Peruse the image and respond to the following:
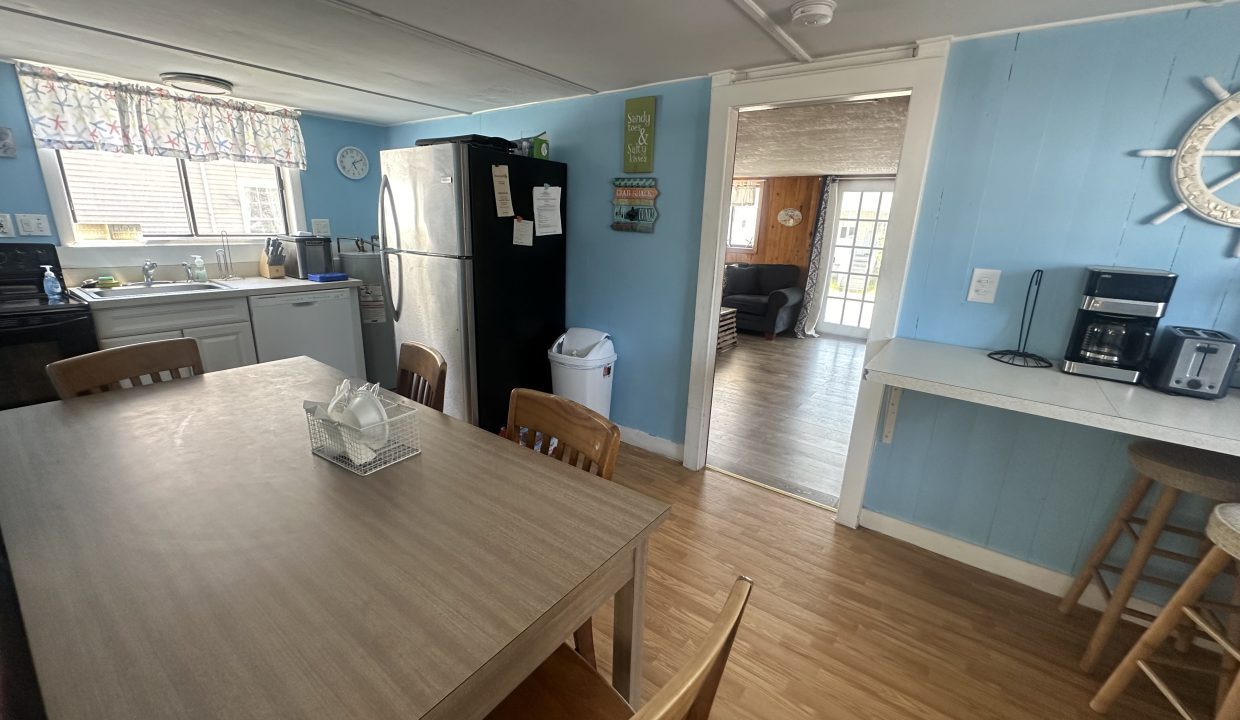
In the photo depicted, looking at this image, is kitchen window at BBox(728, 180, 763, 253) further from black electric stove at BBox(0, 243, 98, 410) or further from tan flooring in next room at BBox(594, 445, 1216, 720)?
black electric stove at BBox(0, 243, 98, 410)

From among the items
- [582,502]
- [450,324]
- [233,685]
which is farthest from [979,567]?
[450,324]

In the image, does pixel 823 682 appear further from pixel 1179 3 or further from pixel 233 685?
pixel 1179 3

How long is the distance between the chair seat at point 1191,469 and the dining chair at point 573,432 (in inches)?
65.7

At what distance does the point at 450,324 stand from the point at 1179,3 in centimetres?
309

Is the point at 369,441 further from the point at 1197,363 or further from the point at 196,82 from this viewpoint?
the point at 196,82

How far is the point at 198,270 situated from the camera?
319 cm

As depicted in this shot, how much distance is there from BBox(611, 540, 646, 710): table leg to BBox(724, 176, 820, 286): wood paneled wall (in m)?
6.38

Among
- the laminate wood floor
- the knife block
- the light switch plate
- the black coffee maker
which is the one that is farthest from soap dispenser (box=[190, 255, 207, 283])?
the black coffee maker

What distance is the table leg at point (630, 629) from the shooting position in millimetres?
986

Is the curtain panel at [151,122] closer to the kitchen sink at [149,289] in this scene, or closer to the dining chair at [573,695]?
the kitchen sink at [149,289]

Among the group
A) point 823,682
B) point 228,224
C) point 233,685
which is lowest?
point 823,682

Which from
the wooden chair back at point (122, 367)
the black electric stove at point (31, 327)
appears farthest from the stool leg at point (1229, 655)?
the black electric stove at point (31, 327)

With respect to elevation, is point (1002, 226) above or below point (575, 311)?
above

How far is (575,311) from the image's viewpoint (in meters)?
3.19
